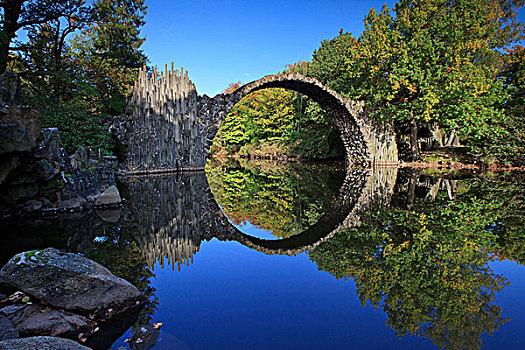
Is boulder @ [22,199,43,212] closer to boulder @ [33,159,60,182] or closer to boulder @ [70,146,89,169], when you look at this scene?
boulder @ [33,159,60,182]

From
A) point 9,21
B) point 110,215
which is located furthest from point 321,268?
point 9,21

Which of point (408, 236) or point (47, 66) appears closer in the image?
point (408, 236)

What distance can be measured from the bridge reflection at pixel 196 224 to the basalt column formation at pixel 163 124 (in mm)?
5113

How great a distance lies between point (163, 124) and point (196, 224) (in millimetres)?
8488

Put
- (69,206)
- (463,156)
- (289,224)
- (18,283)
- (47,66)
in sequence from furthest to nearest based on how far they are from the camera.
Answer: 1. (463,156)
2. (47,66)
3. (69,206)
4. (289,224)
5. (18,283)

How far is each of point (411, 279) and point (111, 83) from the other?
14888 mm

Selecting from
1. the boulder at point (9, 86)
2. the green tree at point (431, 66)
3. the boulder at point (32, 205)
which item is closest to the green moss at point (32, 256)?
the boulder at point (32, 205)

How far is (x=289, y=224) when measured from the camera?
14.9 ft

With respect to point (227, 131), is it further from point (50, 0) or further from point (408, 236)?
point (408, 236)

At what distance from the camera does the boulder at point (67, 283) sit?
200 centimetres

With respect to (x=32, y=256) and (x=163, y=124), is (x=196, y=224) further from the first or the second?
(x=163, y=124)

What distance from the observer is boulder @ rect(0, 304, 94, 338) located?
5.81 feet

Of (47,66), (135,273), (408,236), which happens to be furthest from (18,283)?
(47,66)

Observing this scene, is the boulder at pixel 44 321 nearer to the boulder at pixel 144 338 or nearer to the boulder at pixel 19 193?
the boulder at pixel 144 338
